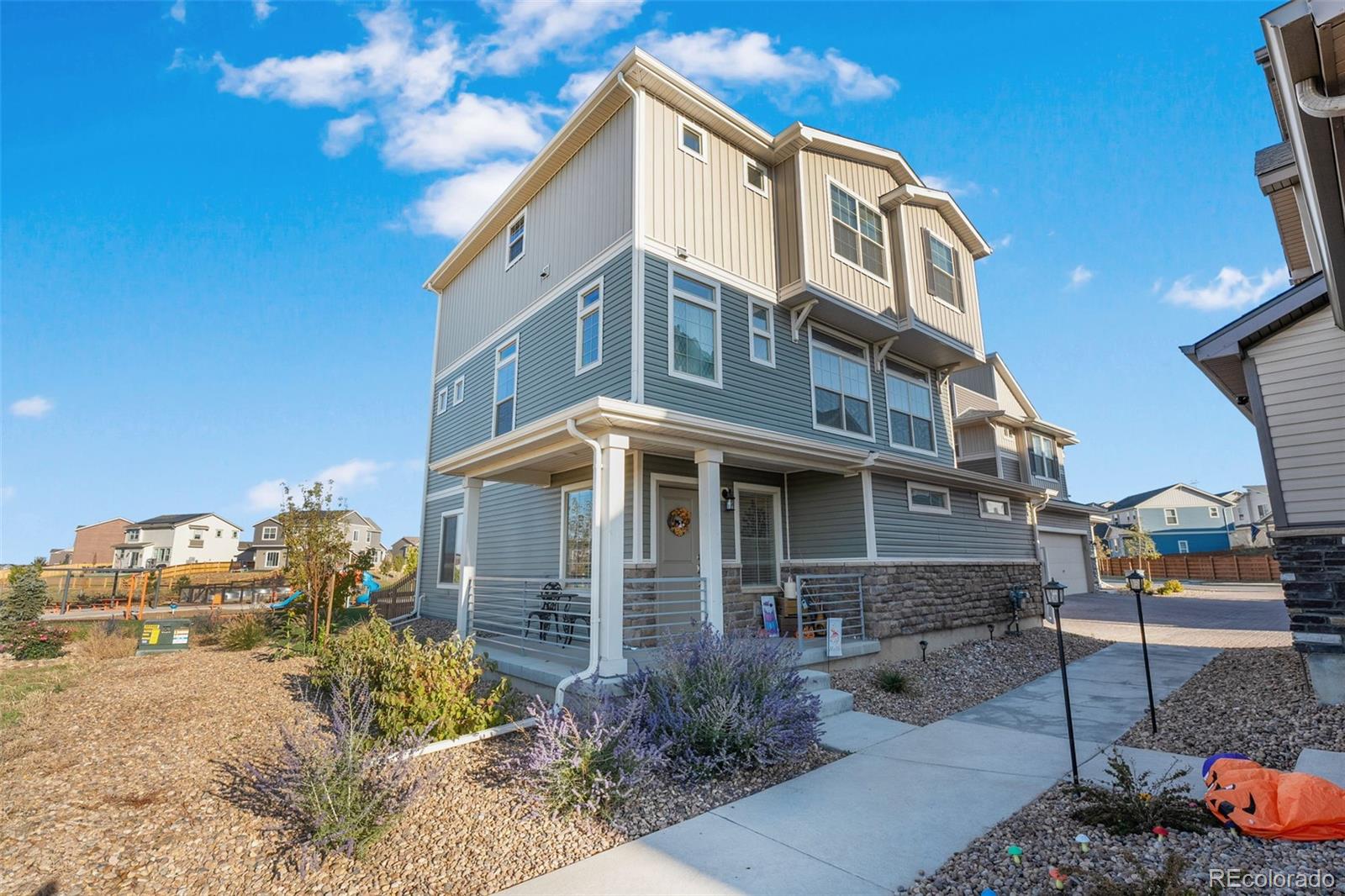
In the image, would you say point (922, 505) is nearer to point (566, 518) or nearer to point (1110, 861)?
point (566, 518)

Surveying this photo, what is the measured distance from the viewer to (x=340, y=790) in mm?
3660

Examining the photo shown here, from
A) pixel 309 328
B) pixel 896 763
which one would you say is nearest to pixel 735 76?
pixel 896 763

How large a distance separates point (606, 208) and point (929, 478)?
24.2 ft

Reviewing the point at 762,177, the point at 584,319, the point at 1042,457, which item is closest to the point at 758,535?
the point at 584,319

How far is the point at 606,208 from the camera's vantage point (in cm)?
950

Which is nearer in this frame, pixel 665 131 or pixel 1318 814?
pixel 1318 814

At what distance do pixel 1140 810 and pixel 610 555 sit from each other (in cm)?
472

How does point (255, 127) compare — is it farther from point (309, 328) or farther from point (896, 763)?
point (896, 763)

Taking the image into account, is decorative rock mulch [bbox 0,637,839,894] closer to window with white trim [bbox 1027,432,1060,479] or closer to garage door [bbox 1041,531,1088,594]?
garage door [bbox 1041,531,1088,594]

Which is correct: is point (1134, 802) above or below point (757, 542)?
below

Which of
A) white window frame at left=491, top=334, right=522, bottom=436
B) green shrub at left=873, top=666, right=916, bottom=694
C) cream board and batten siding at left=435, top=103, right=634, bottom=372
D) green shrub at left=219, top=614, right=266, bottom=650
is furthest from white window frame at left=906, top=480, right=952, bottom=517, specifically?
green shrub at left=219, top=614, right=266, bottom=650

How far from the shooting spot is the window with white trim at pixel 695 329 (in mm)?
8906

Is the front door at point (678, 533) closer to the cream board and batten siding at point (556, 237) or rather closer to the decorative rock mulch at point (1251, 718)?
the cream board and batten siding at point (556, 237)

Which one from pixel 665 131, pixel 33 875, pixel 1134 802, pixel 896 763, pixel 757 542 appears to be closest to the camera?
pixel 33 875
